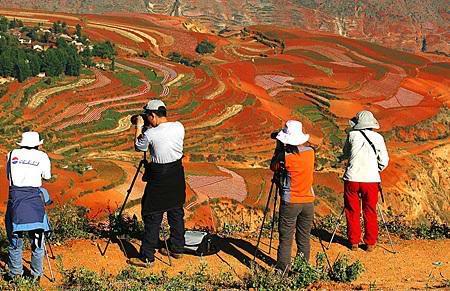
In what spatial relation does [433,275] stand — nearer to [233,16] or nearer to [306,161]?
[306,161]

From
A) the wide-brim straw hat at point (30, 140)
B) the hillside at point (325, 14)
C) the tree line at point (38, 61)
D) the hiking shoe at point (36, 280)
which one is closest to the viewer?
the hiking shoe at point (36, 280)

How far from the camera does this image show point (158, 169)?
7.88 metres

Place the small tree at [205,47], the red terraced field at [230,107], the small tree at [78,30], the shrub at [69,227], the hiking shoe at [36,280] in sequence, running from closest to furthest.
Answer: the hiking shoe at [36,280] < the shrub at [69,227] < the red terraced field at [230,107] < the small tree at [78,30] < the small tree at [205,47]

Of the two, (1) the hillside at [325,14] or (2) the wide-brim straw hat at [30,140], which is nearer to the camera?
(2) the wide-brim straw hat at [30,140]

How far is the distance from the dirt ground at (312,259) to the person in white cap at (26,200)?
452 mm

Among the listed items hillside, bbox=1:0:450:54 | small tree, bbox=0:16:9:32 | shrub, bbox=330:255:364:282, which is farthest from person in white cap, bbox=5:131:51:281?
hillside, bbox=1:0:450:54

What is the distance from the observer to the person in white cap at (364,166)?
345 inches

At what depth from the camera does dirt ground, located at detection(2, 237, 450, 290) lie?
8.03 meters

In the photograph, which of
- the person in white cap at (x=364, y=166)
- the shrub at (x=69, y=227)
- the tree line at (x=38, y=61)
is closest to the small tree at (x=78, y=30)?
the tree line at (x=38, y=61)

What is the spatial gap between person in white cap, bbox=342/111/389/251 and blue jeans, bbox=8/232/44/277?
13.9 ft

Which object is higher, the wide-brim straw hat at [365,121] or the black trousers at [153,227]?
the wide-brim straw hat at [365,121]

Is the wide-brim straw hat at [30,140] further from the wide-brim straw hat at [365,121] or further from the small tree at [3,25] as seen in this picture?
the small tree at [3,25]

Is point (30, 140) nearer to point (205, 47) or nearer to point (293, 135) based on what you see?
point (293, 135)

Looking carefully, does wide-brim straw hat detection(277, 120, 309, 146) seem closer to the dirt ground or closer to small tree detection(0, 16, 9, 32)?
the dirt ground
